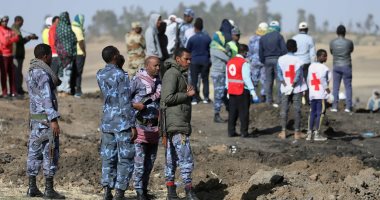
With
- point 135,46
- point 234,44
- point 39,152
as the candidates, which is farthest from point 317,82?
point 39,152

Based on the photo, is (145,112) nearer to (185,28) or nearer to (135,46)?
(135,46)

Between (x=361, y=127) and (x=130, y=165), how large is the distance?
8.52 m

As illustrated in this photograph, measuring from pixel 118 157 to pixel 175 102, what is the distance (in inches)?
35.5

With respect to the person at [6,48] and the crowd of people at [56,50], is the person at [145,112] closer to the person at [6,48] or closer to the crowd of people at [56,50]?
the crowd of people at [56,50]

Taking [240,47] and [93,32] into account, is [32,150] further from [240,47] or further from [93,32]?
[93,32]

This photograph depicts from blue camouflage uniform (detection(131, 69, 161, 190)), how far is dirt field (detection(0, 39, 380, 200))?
38.3 inches

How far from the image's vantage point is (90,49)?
73062 millimetres

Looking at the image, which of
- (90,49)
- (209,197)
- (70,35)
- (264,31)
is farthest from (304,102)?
(90,49)

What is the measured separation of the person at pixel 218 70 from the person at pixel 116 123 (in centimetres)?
743

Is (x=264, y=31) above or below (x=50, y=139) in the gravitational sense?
above

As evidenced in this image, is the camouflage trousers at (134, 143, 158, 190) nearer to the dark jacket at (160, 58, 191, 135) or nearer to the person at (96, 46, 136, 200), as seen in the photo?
the person at (96, 46, 136, 200)

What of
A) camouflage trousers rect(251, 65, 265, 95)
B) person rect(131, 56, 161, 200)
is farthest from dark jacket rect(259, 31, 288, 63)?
person rect(131, 56, 161, 200)

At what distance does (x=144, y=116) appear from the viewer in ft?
33.7

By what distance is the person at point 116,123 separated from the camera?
984 cm
